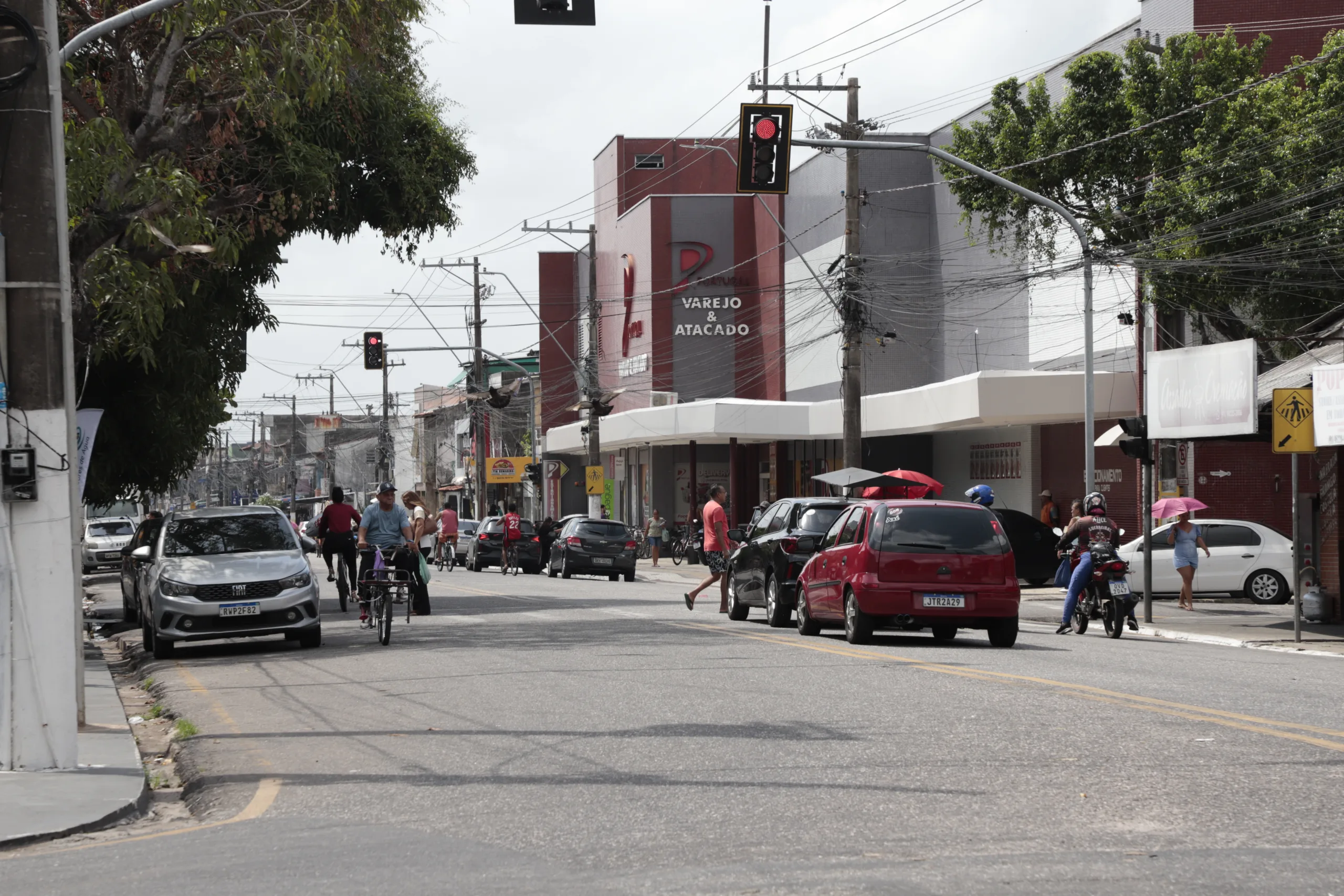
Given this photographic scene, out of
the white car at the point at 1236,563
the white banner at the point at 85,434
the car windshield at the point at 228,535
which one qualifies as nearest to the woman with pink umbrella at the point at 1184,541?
the white car at the point at 1236,563

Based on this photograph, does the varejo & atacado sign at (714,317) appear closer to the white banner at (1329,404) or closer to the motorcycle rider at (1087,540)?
the motorcycle rider at (1087,540)

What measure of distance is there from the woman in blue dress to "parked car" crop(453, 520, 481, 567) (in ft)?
93.2

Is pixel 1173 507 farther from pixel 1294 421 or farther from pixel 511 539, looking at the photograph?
pixel 511 539

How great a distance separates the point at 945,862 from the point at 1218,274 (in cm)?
2501

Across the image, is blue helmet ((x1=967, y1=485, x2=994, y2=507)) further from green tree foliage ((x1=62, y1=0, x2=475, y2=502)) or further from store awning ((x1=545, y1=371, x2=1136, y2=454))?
store awning ((x1=545, y1=371, x2=1136, y2=454))

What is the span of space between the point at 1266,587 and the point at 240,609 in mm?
17845

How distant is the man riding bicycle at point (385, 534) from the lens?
19266 mm

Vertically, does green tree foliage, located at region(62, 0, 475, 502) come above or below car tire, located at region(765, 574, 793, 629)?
above

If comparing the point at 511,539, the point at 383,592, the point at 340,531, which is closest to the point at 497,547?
the point at 511,539

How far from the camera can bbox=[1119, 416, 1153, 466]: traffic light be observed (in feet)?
78.5

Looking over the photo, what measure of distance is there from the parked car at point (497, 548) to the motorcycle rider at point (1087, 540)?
25.9 m

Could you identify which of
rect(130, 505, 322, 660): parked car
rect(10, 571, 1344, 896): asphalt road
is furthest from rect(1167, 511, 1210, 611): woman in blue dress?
rect(130, 505, 322, 660): parked car

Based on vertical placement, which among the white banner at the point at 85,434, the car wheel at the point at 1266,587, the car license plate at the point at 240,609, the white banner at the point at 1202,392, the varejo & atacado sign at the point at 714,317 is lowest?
the car wheel at the point at 1266,587

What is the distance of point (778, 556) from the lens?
70.8ft
